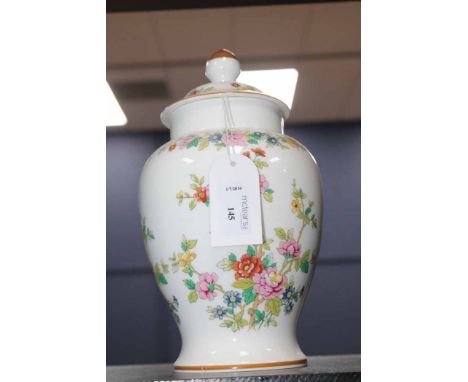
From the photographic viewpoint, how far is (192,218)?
0.67 m

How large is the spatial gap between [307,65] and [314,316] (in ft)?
5.93

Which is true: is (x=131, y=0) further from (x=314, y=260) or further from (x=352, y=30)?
(x=314, y=260)

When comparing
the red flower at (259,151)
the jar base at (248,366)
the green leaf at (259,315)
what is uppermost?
the red flower at (259,151)

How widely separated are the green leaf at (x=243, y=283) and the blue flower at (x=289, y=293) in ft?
0.16

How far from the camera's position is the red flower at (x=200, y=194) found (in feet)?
2.18

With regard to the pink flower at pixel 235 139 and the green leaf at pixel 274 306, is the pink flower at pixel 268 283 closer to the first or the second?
the green leaf at pixel 274 306

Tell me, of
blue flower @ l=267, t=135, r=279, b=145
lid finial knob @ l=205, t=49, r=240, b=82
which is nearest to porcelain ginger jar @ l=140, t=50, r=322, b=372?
blue flower @ l=267, t=135, r=279, b=145

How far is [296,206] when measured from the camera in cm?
69

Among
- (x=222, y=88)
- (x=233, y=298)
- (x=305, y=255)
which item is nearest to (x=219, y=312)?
(x=233, y=298)

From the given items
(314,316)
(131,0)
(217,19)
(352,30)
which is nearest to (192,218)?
(131,0)

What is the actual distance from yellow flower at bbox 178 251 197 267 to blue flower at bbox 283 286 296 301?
0.12 m

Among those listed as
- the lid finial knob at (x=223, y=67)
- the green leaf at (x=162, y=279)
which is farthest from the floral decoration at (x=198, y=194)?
the lid finial knob at (x=223, y=67)

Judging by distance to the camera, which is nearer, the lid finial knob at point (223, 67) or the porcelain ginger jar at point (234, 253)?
the porcelain ginger jar at point (234, 253)

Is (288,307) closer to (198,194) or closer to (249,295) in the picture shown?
(249,295)
